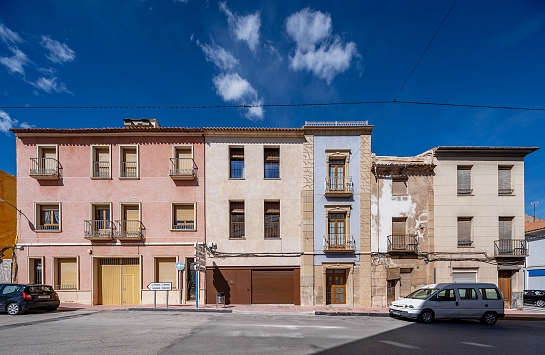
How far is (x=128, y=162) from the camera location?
682 inches

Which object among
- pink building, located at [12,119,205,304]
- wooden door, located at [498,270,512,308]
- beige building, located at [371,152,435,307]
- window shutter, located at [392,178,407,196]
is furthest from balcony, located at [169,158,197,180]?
wooden door, located at [498,270,512,308]

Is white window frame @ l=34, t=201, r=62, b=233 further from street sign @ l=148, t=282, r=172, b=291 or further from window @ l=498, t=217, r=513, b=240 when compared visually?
window @ l=498, t=217, r=513, b=240

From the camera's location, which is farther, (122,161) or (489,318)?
(122,161)

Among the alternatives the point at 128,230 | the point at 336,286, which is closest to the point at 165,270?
the point at 128,230

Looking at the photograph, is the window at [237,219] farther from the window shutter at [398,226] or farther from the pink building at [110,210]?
the window shutter at [398,226]

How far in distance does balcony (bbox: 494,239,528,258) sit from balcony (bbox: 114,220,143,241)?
2107cm

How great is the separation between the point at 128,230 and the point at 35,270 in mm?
5867

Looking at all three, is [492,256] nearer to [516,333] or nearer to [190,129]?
[516,333]

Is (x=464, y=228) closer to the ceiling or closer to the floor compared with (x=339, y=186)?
closer to the floor

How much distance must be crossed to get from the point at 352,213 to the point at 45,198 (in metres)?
18.4

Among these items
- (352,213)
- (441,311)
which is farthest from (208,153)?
(441,311)

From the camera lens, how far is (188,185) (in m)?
17.1

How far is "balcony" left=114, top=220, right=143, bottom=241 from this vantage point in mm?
16422

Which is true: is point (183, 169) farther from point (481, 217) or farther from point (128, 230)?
point (481, 217)
